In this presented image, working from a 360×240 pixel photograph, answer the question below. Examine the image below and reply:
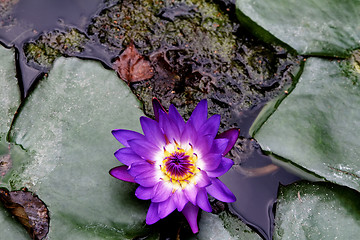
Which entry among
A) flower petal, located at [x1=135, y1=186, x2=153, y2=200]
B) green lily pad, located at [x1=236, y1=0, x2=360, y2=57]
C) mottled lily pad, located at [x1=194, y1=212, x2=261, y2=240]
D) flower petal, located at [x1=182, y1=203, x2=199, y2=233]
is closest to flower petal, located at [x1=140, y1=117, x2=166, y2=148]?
flower petal, located at [x1=135, y1=186, x2=153, y2=200]

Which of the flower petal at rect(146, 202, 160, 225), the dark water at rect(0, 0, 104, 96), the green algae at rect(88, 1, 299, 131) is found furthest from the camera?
the dark water at rect(0, 0, 104, 96)

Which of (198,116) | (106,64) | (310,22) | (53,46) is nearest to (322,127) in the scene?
(310,22)

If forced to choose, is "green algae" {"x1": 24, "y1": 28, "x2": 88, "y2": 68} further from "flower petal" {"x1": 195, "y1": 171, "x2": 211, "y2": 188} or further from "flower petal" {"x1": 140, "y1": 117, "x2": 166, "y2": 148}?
"flower petal" {"x1": 195, "y1": 171, "x2": 211, "y2": 188}

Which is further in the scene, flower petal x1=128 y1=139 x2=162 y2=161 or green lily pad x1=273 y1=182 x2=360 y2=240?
green lily pad x1=273 y1=182 x2=360 y2=240

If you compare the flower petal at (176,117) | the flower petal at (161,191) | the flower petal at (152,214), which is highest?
the flower petal at (176,117)

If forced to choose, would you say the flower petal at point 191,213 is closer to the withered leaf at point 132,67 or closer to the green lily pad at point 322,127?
the green lily pad at point 322,127

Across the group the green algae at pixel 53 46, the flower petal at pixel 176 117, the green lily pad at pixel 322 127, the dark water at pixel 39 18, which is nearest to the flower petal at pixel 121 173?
the flower petal at pixel 176 117
